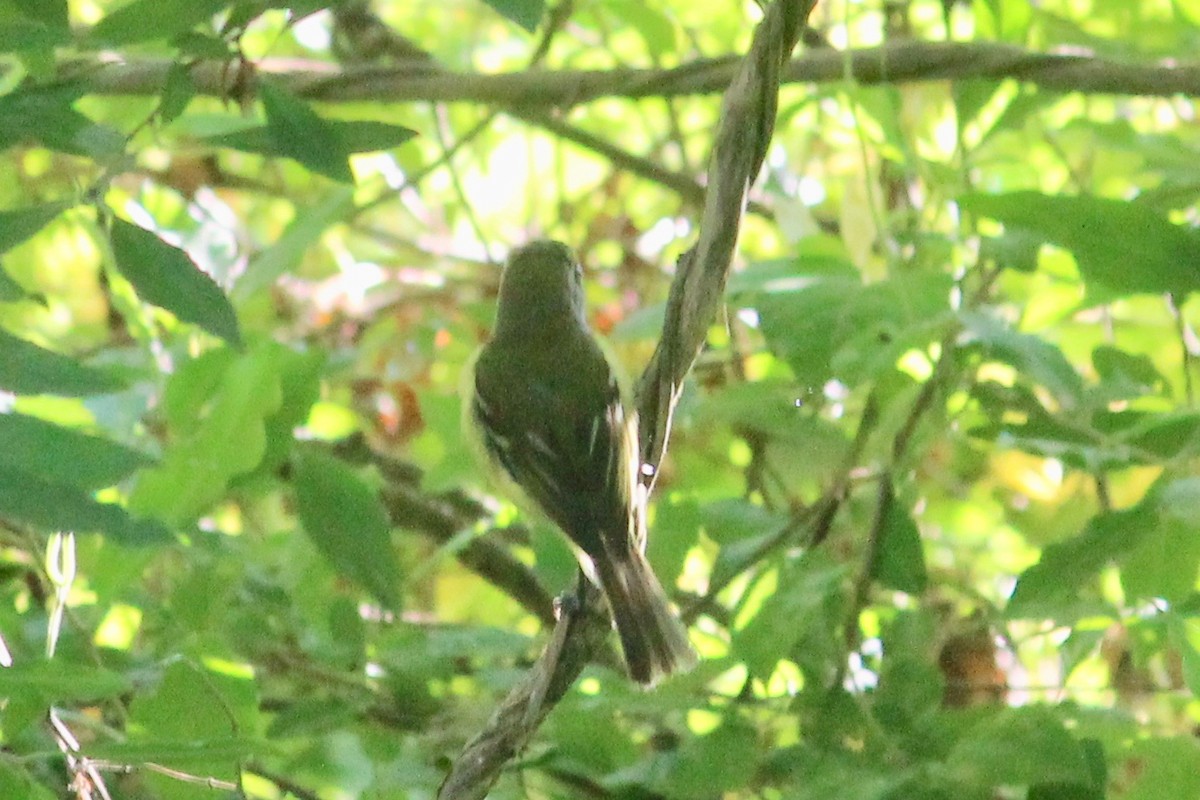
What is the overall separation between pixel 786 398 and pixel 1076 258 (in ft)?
2.16

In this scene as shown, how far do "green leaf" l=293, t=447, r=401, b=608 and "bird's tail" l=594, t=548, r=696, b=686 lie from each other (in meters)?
0.37

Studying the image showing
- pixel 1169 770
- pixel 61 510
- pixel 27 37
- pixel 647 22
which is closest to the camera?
pixel 61 510

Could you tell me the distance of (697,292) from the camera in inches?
54.3

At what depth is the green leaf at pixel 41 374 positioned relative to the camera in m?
1.27

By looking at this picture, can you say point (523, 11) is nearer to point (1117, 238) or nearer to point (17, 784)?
point (1117, 238)

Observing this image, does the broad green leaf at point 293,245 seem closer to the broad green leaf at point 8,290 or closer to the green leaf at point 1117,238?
the broad green leaf at point 8,290

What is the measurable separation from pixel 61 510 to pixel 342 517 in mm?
964

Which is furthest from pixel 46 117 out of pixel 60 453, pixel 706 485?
pixel 706 485

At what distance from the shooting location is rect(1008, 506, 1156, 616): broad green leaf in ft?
5.09

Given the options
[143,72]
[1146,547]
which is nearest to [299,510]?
[143,72]

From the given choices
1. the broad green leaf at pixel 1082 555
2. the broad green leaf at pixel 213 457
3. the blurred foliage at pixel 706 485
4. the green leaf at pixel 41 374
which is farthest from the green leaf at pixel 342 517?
the broad green leaf at pixel 1082 555

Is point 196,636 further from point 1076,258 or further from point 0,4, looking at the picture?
point 1076,258

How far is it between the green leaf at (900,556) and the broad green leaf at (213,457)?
846mm

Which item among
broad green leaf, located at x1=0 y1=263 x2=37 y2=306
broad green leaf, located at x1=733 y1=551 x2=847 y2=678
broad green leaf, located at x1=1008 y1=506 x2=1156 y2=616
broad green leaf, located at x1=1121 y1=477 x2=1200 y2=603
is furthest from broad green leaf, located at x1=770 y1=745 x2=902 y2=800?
broad green leaf, located at x1=0 y1=263 x2=37 y2=306
